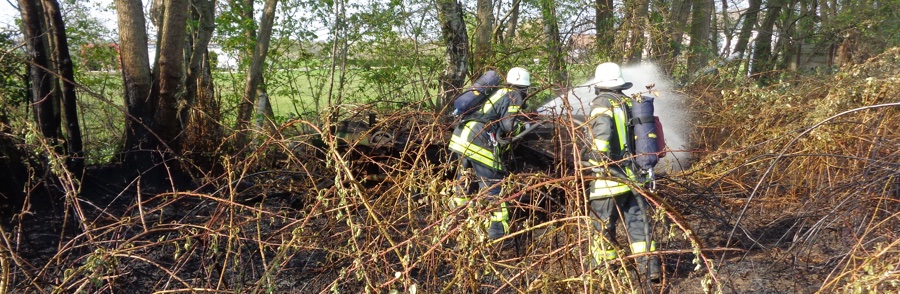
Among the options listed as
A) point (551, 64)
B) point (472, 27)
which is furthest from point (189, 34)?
point (551, 64)

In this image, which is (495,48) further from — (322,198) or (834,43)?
(834,43)

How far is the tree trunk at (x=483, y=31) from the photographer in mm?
9242

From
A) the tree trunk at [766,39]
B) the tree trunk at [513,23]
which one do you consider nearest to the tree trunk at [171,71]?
the tree trunk at [513,23]

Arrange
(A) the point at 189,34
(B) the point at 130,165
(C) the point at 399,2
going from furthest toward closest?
(C) the point at 399,2 < (A) the point at 189,34 < (B) the point at 130,165

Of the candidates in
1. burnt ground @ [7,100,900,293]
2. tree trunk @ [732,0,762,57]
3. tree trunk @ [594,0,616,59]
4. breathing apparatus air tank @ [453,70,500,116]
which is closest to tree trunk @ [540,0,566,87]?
tree trunk @ [594,0,616,59]

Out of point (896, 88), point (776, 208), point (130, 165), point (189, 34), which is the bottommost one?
point (776, 208)

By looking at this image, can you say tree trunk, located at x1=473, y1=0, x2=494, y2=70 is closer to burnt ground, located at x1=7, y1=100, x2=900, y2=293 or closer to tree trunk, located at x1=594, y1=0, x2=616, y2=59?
tree trunk, located at x1=594, y1=0, x2=616, y2=59

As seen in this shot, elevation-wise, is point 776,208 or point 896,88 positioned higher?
point 896,88

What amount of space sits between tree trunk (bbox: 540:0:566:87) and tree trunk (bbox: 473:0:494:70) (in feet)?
3.11

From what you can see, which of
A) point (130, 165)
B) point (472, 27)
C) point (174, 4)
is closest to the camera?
point (174, 4)

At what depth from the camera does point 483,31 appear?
9297 mm

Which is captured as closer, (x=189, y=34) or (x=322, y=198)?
(x=322, y=198)

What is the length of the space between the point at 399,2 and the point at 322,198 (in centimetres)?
673

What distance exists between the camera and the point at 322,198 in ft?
9.12
